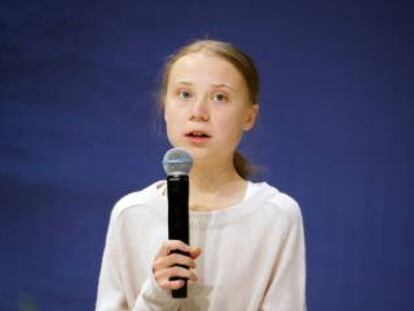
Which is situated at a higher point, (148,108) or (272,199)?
(148,108)

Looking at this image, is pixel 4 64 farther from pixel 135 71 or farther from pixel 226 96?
pixel 226 96

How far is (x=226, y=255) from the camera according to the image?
127 cm

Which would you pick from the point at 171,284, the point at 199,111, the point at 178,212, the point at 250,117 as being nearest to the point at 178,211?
the point at 178,212

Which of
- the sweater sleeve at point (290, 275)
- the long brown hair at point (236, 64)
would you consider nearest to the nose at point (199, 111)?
the long brown hair at point (236, 64)

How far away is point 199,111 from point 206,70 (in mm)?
83

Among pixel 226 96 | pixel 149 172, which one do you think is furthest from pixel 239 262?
pixel 149 172

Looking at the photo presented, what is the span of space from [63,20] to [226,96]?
121 cm

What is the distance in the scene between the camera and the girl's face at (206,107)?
1.27 metres

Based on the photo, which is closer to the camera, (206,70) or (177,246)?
(177,246)

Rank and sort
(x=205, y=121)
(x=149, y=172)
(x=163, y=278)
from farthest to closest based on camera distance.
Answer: (x=149, y=172) < (x=205, y=121) < (x=163, y=278)

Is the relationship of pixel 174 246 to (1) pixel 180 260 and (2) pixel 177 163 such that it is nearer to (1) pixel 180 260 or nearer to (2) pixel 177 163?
(1) pixel 180 260

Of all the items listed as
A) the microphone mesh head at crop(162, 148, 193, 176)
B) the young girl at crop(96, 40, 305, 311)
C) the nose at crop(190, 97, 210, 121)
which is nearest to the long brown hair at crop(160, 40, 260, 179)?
the young girl at crop(96, 40, 305, 311)

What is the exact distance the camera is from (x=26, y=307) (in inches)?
92.0

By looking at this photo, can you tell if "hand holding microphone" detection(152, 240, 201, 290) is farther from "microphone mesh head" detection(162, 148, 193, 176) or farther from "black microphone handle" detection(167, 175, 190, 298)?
Answer: "microphone mesh head" detection(162, 148, 193, 176)
